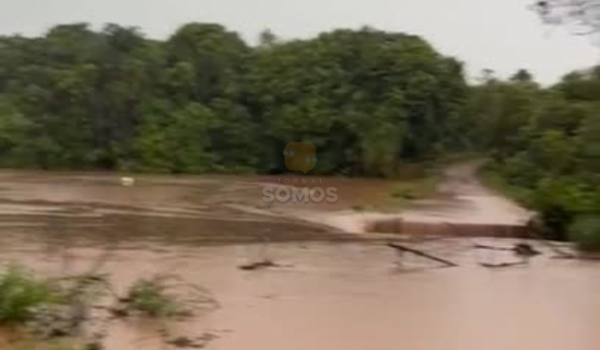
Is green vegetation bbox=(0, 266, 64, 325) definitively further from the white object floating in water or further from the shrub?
the white object floating in water

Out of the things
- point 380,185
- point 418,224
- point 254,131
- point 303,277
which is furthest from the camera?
point 254,131

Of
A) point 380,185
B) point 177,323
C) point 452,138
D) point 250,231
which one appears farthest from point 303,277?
point 452,138

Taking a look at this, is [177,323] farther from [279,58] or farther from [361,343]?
[279,58]

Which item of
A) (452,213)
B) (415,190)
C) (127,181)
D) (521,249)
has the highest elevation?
(415,190)

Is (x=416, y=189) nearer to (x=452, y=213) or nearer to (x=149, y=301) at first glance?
(x=452, y=213)

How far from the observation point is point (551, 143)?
2355cm

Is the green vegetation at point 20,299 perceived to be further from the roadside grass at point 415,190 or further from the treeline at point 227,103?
the treeline at point 227,103

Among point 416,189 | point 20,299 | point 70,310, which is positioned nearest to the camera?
point 20,299

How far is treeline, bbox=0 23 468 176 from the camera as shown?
117ft

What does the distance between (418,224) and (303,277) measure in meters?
7.90

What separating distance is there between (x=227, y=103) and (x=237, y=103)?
0.45 metres

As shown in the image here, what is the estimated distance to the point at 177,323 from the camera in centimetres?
891

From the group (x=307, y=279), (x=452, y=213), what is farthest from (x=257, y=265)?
(x=452, y=213)


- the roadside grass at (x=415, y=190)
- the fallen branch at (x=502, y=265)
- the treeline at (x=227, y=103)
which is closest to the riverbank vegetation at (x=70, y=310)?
the fallen branch at (x=502, y=265)
